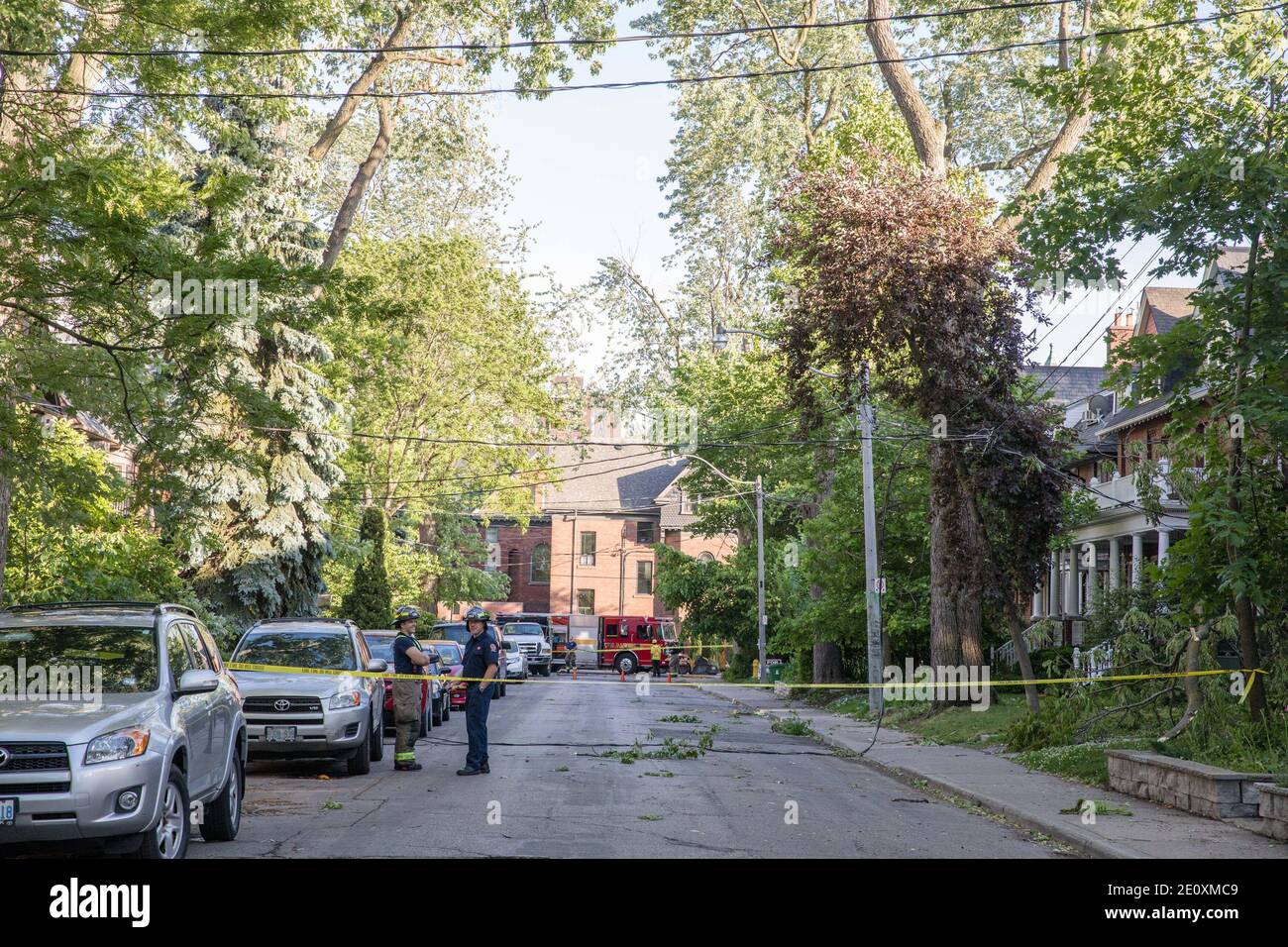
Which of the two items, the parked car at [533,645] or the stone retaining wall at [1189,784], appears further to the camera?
the parked car at [533,645]

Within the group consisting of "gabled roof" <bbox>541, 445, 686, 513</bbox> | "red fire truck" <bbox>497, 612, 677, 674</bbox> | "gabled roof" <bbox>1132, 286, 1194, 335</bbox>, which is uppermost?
"gabled roof" <bbox>1132, 286, 1194, 335</bbox>

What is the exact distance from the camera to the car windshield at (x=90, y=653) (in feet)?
29.8

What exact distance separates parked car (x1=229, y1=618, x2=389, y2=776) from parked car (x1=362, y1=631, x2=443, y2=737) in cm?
335

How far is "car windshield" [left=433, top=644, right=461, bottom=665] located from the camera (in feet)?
88.6

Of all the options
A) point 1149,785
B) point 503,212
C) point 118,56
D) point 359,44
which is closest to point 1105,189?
point 1149,785

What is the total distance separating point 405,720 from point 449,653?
1106 cm

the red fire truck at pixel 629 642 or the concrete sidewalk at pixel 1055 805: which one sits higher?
the concrete sidewalk at pixel 1055 805

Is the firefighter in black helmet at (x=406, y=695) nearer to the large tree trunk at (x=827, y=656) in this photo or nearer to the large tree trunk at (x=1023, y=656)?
the large tree trunk at (x=1023, y=656)

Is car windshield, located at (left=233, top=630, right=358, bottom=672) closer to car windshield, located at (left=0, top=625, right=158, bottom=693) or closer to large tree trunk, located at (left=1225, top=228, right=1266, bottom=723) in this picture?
car windshield, located at (left=0, top=625, right=158, bottom=693)

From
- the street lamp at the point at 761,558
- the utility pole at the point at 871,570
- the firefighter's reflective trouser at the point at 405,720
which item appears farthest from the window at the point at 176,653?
the street lamp at the point at 761,558

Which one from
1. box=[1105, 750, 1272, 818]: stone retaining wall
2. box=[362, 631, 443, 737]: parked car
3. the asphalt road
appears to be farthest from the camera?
box=[362, 631, 443, 737]: parked car

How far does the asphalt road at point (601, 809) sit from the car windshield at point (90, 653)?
1.36 m

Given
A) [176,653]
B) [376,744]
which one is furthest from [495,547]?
[176,653]

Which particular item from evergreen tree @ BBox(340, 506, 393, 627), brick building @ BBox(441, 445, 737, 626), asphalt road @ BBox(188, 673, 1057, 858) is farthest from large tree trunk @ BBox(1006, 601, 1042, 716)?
brick building @ BBox(441, 445, 737, 626)
